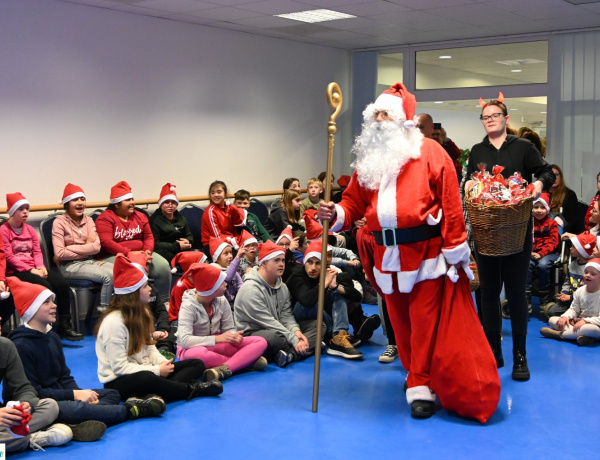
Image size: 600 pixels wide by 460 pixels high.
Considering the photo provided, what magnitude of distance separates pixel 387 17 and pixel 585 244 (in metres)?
3.26

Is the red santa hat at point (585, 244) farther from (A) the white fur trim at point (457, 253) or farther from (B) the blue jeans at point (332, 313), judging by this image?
(A) the white fur trim at point (457, 253)

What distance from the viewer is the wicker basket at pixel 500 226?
4.42 metres

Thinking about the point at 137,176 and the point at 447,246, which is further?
the point at 137,176

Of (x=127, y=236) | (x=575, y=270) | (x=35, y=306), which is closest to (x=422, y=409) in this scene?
(x=35, y=306)

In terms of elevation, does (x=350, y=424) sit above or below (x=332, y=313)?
below

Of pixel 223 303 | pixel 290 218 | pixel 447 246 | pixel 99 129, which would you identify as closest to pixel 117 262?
pixel 223 303

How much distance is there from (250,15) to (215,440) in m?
5.22

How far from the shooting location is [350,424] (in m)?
4.19

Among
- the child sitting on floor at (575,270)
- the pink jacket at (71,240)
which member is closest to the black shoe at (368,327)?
the child sitting on floor at (575,270)

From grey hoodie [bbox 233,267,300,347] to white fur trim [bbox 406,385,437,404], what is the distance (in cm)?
137

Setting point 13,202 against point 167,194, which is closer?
point 13,202

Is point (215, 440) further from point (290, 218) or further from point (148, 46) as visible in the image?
point (148, 46)

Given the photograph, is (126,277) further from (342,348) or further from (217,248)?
(217,248)

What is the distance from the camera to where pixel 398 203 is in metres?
4.22
